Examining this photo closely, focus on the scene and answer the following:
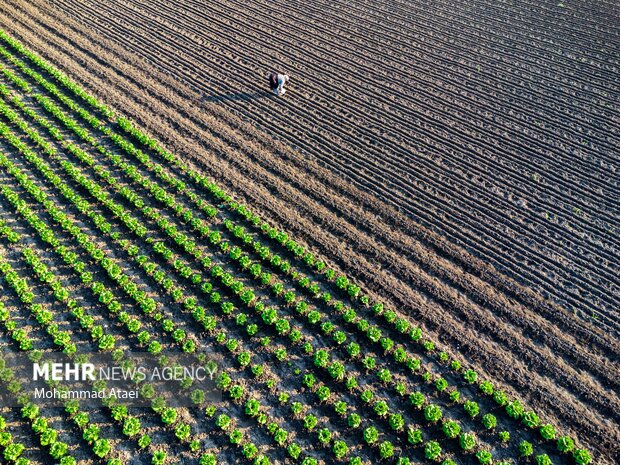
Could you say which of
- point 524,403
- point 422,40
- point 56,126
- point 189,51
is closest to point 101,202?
point 56,126

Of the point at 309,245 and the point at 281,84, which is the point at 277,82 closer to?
the point at 281,84

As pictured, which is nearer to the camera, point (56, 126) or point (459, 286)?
point (459, 286)

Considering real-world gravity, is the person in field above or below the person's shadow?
above

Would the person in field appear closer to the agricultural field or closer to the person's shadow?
the person's shadow

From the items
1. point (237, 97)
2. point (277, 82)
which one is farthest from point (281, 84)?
point (237, 97)

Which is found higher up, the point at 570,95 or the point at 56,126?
the point at 570,95

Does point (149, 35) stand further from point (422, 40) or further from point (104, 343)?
point (104, 343)

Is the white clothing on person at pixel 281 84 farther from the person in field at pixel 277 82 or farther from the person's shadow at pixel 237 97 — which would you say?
the person's shadow at pixel 237 97

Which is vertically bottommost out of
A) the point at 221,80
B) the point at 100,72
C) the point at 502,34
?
the point at 100,72

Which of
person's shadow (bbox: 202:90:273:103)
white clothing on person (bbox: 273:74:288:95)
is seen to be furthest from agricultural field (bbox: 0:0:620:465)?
white clothing on person (bbox: 273:74:288:95)
